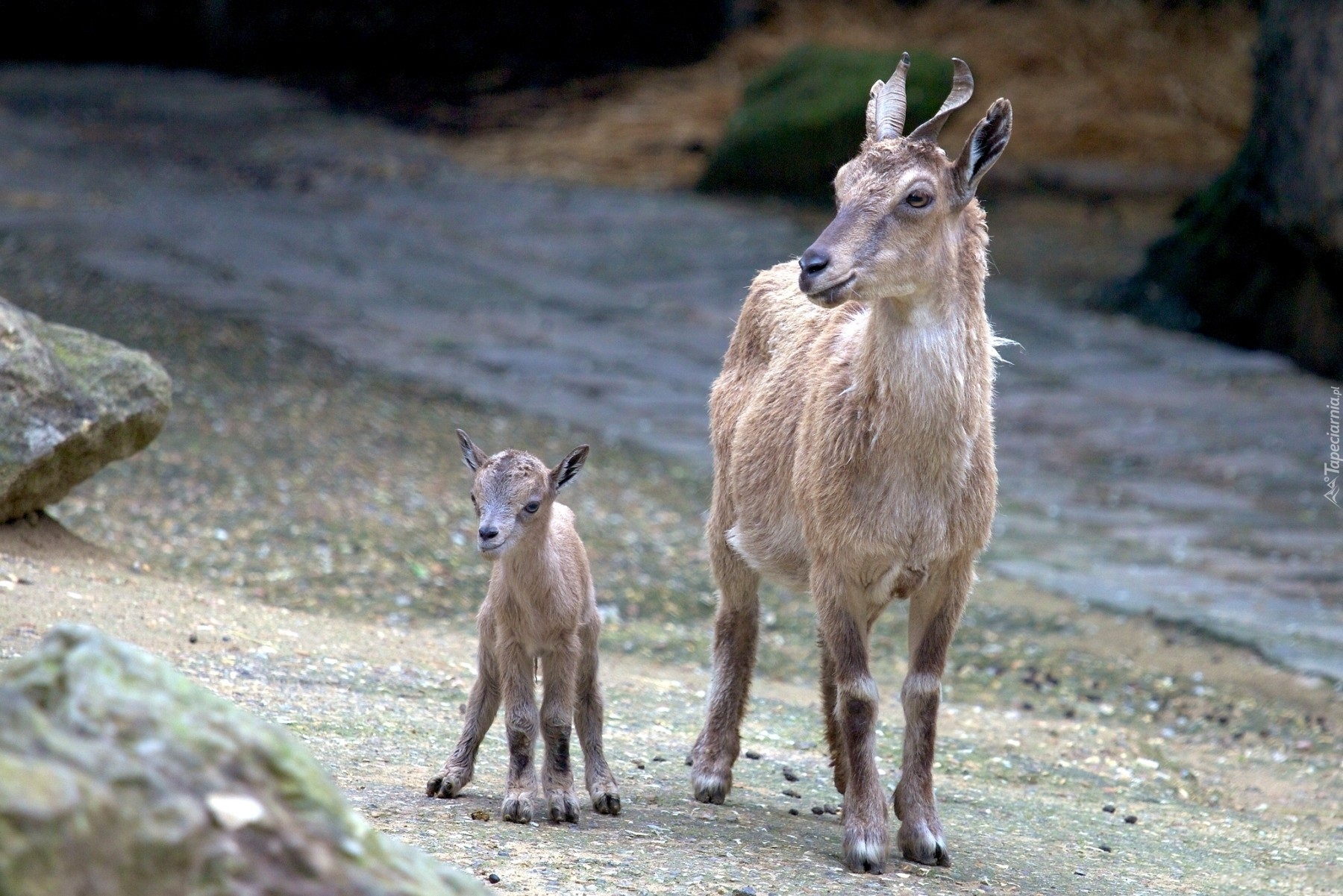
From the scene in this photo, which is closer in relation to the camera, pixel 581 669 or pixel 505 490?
pixel 505 490

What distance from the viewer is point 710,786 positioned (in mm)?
5621

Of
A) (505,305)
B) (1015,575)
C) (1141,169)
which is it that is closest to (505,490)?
(1015,575)

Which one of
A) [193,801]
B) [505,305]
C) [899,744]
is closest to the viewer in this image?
[193,801]

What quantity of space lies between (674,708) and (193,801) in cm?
423

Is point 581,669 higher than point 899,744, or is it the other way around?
point 581,669

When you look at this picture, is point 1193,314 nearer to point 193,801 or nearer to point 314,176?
point 314,176

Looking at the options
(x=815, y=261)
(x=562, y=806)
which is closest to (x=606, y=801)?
(x=562, y=806)

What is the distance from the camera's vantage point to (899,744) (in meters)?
6.78

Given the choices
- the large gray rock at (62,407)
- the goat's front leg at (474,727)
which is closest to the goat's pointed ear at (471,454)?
the goat's front leg at (474,727)

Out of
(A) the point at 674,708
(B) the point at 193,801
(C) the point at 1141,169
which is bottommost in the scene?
(A) the point at 674,708

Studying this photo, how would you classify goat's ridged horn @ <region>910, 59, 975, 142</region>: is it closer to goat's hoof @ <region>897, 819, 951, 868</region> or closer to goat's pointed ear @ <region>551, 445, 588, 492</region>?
goat's pointed ear @ <region>551, 445, 588, 492</region>

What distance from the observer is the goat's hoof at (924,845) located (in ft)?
16.7

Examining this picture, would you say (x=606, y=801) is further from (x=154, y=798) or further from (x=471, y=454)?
(x=154, y=798)

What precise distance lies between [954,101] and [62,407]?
162 inches
